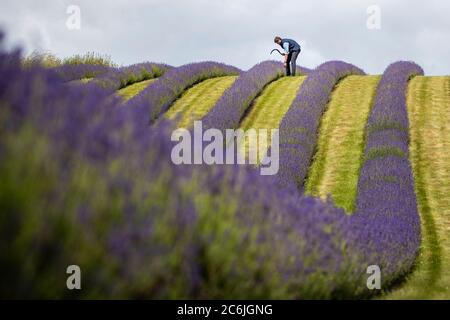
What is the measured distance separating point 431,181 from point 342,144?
2585 millimetres

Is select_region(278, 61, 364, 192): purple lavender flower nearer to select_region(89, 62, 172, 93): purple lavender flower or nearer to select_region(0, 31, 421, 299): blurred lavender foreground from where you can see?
select_region(89, 62, 172, 93): purple lavender flower

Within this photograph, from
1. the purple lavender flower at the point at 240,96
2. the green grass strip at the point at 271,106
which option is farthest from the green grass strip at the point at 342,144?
the purple lavender flower at the point at 240,96

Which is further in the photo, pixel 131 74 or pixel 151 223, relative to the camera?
pixel 131 74

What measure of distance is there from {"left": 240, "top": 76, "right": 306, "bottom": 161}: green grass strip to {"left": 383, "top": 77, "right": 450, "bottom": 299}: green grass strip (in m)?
3.32

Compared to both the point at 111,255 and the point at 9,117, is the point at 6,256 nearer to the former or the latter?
the point at 111,255

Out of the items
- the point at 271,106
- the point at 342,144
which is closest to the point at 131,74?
the point at 271,106

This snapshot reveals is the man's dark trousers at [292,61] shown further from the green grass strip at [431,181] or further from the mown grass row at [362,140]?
the green grass strip at [431,181]

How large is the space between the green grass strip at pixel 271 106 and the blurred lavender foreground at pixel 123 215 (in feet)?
28.1

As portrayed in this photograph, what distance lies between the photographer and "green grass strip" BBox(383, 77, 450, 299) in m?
7.14

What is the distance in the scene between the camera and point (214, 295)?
374 centimetres

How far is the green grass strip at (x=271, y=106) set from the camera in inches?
616

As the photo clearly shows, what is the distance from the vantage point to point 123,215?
10.2 ft

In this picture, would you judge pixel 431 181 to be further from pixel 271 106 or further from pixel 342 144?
pixel 271 106
